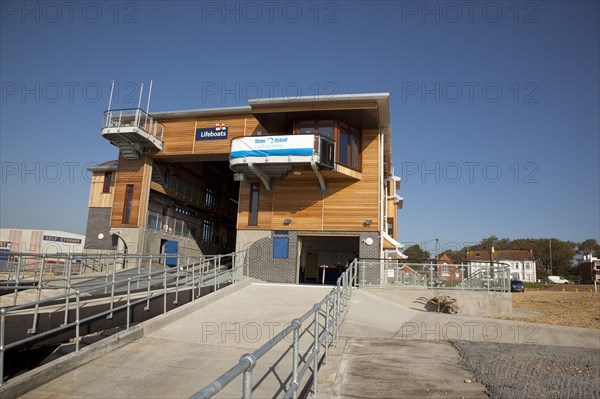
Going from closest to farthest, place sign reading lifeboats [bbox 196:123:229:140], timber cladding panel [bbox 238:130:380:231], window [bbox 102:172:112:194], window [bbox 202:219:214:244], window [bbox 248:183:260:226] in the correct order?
timber cladding panel [bbox 238:130:380:231] < window [bbox 248:183:260:226] < sign reading lifeboats [bbox 196:123:229:140] < window [bbox 102:172:112:194] < window [bbox 202:219:214:244]

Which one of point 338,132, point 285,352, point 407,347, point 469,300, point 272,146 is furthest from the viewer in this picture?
point 338,132

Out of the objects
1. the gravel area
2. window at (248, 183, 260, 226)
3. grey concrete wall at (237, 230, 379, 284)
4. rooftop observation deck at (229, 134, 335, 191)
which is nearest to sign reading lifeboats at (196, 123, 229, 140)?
window at (248, 183, 260, 226)

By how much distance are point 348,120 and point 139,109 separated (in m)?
11.1

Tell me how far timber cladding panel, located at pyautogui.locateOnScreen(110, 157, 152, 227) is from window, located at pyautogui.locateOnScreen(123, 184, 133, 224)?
0.12 meters

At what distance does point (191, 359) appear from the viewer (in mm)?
7793

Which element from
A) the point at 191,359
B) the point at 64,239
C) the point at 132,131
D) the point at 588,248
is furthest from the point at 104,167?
the point at 588,248

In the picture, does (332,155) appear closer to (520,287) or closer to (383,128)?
(383,128)

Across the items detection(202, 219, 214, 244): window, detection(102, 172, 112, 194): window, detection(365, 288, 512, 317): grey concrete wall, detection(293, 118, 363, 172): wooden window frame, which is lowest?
detection(365, 288, 512, 317): grey concrete wall

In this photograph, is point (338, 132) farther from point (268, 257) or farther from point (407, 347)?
point (407, 347)

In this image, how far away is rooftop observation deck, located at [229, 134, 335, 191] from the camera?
1933cm

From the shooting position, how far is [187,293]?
44.2ft

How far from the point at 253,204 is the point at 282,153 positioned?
433cm

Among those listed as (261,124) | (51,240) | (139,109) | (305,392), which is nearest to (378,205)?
(261,124)

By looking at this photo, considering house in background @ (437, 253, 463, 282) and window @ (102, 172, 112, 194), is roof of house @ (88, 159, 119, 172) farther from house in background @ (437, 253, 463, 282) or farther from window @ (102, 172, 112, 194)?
house in background @ (437, 253, 463, 282)
